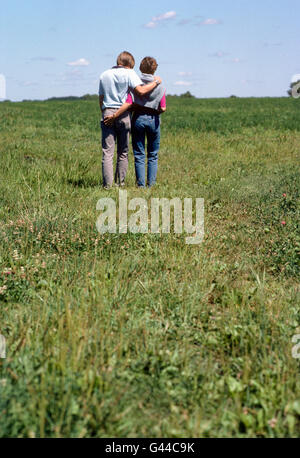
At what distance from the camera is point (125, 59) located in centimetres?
662

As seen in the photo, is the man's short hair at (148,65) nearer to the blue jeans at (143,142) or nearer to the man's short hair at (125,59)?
the man's short hair at (125,59)

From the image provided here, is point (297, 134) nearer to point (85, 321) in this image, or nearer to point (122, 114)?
point (122, 114)

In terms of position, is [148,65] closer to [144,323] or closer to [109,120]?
[109,120]

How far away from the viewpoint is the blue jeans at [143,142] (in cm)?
702

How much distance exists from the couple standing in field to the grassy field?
1085 millimetres

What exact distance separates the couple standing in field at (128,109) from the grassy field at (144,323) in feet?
3.56

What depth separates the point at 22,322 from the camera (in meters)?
2.78

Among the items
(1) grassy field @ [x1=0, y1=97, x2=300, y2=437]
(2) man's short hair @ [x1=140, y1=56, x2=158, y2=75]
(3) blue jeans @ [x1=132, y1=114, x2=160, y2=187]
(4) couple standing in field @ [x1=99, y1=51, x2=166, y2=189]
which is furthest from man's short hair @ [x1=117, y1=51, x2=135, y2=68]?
(1) grassy field @ [x1=0, y1=97, x2=300, y2=437]

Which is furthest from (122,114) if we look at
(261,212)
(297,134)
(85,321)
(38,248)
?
(297,134)

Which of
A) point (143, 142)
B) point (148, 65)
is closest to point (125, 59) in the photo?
point (148, 65)

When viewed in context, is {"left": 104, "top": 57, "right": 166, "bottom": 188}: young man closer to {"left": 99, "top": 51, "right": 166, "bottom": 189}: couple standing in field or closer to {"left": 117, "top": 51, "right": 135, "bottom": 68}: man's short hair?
{"left": 99, "top": 51, "right": 166, "bottom": 189}: couple standing in field

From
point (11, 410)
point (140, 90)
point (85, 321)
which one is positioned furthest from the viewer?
point (140, 90)

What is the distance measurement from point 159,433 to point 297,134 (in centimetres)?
1587

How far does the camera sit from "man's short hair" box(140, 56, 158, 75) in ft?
22.4
